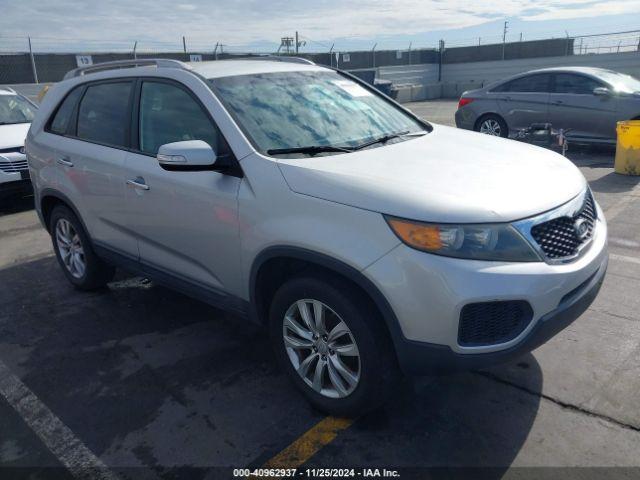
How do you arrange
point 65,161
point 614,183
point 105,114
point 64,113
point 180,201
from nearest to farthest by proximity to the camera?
point 180,201, point 105,114, point 65,161, point 64,113, point 614,183

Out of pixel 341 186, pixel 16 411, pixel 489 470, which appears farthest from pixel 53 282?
pixel 489 470

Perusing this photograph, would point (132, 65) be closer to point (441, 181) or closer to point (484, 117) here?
point (441, 181)

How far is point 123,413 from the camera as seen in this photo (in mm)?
3053

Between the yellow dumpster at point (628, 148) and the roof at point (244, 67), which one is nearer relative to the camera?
the roof at point (244, 67)

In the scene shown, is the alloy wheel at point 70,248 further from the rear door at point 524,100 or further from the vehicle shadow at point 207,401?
the rear door at point 524,100

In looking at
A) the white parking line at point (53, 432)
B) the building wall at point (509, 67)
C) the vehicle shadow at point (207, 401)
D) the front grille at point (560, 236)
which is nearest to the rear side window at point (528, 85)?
the vehicle shadow at point (207, 401)

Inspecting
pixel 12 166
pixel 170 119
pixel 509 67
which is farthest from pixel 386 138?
pixel 509 67

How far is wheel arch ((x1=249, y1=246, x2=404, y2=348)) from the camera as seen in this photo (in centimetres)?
249

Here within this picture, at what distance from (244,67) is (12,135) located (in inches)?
230

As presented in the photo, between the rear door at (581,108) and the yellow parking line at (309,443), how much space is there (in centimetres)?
853

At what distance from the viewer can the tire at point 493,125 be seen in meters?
10.5

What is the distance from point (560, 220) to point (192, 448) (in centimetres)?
212

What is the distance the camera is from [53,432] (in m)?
A: 2.92

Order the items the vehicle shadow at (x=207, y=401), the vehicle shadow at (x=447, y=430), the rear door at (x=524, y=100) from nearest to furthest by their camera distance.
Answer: the vehicle shadow at (x=447, y=430) < the vehicle shadow at (x=207, y=401) < the rear door at (x=524, y=100)
